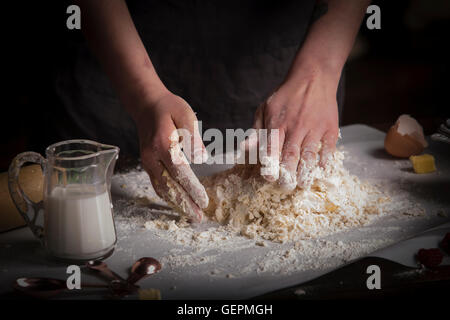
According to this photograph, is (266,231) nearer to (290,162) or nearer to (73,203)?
(290,162)

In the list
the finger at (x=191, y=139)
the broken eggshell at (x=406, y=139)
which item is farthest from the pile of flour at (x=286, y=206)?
the broken eggshell at (x=406, y=139)

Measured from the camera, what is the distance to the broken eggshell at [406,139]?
5.66ft

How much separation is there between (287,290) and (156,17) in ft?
3.57

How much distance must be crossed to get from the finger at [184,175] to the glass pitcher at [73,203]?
18cm

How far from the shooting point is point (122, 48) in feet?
4.67

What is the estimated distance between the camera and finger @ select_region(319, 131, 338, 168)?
1340 millimetres

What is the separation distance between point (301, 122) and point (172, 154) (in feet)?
1.22

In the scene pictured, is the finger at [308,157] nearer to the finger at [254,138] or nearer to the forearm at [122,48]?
the finger at [254,138]

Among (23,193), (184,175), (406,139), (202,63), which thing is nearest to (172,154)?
(184,175)

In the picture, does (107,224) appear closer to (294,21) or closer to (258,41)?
(258,41)

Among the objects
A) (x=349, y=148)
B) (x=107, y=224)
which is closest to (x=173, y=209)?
(x=107, y=224)
